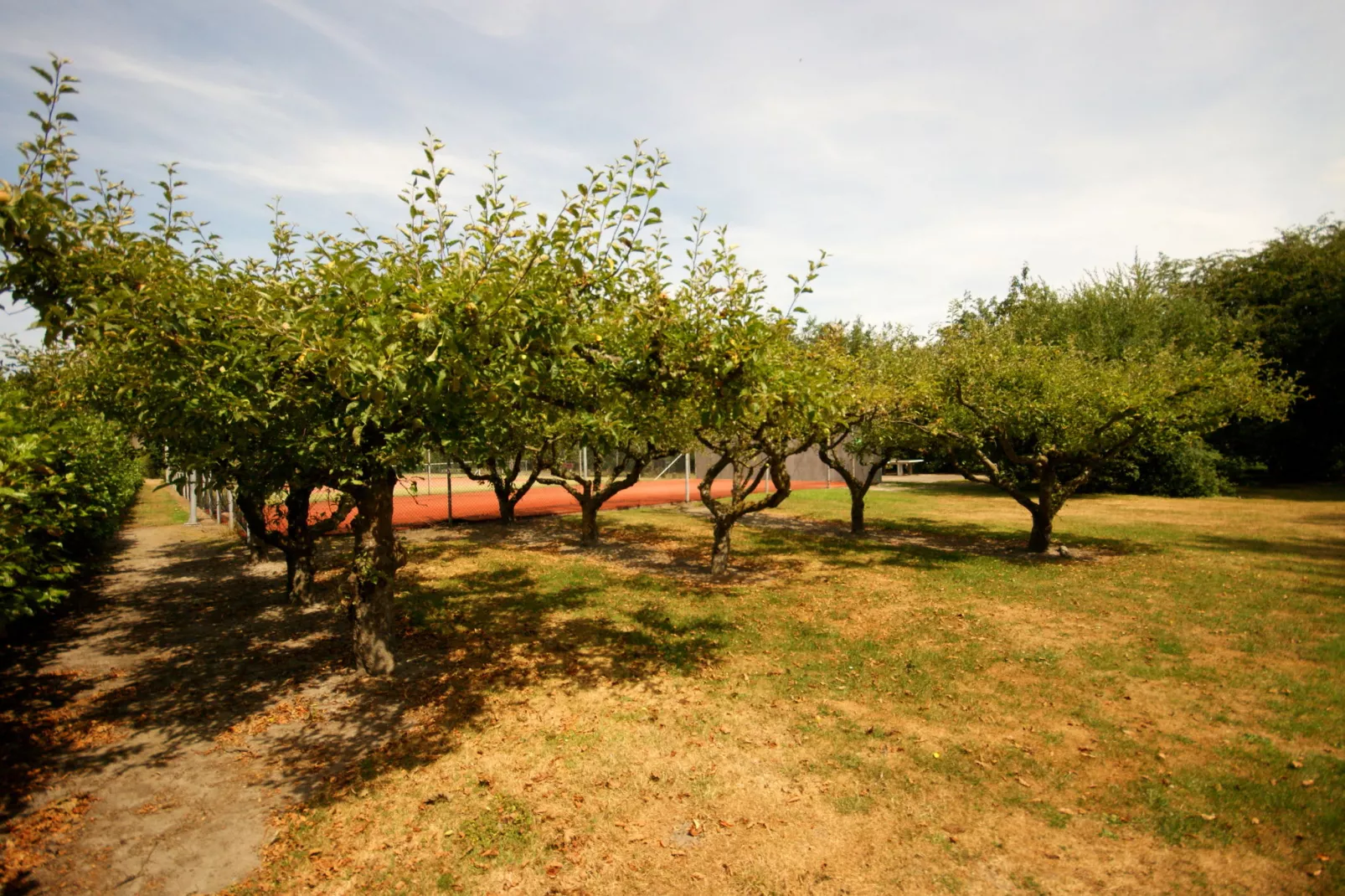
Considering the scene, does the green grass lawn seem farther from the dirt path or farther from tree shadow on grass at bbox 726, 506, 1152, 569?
tree shadow on grass at bbox 726, 506, 1152, 569

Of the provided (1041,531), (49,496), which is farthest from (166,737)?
(1041,531)

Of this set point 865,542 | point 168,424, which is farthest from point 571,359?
point 865,542

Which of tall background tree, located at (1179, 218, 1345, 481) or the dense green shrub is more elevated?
tall background tree, located at (1179, 218, 1345, 481)

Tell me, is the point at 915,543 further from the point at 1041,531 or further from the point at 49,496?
the point at 49,496

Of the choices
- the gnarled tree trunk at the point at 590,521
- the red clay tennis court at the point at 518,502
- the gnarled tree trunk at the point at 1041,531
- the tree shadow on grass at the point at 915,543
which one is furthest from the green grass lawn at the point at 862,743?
the red clay tennis court at the point at 518,502

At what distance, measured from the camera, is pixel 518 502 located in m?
27.1

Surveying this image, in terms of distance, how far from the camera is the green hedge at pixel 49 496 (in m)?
4.16

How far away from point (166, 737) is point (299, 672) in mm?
1612

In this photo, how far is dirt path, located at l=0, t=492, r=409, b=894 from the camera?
4.39 m

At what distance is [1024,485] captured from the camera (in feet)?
104

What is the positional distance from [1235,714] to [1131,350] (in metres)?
11.0

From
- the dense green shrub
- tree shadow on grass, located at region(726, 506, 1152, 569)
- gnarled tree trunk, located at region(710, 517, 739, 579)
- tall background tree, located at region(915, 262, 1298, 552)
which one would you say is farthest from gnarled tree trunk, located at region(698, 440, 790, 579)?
the dense green shrub

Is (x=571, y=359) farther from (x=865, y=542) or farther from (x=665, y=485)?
(x=665, y=485)

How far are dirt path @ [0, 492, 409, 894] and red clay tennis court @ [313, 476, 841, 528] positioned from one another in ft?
31.4
